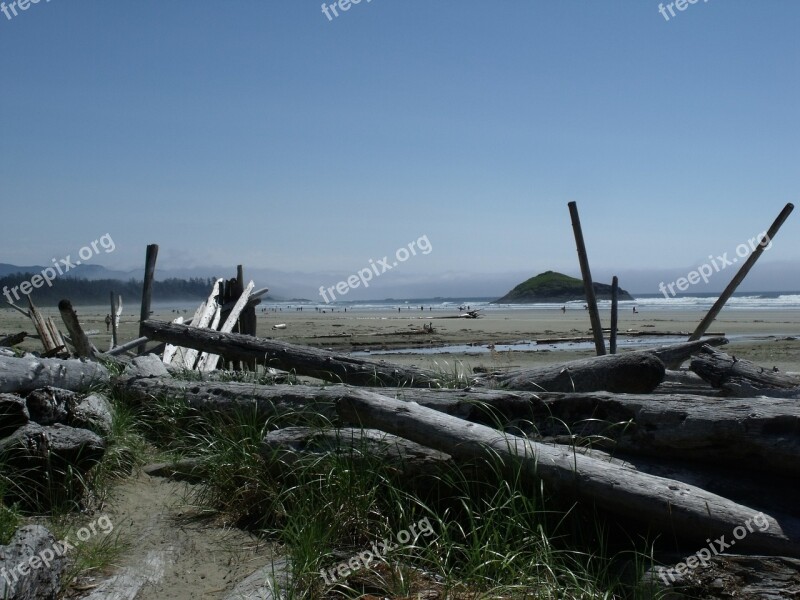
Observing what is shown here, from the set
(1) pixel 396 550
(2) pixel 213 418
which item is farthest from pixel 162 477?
(1) pixel 396 550

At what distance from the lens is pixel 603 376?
244 inches

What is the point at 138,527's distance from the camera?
434 cm

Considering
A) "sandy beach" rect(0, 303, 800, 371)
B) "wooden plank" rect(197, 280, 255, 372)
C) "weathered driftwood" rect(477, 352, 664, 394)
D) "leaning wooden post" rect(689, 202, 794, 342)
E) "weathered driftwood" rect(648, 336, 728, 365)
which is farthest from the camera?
"sandy beach" rect(0, 303, 800, 371)

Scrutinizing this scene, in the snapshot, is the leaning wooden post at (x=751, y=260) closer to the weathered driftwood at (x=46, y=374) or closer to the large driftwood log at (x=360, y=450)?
the large driftwood log at (x=360, y=450)

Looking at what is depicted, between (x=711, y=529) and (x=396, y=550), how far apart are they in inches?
61.2

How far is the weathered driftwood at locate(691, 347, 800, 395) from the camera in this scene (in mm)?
6414

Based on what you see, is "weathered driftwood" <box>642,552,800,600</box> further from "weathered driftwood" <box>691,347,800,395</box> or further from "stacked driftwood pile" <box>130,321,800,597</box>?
"weathered driftwood" <box>691,347,800,395</box>

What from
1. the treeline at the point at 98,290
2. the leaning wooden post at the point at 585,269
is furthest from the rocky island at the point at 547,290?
the leaning wooden post at the point at 585,269

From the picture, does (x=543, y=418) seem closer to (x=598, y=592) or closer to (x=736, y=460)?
(x=736, y=460)

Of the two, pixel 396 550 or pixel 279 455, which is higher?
pixel 279 455

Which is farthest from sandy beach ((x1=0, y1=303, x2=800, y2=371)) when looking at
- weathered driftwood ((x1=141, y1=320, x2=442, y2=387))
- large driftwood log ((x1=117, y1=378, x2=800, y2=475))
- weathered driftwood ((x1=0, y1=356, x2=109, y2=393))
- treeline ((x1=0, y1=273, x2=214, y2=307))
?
treeline ((x1=0, y1=273, x2=214, y2=307))

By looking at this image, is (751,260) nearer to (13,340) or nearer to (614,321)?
(614,321)

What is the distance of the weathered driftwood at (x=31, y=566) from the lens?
297cm

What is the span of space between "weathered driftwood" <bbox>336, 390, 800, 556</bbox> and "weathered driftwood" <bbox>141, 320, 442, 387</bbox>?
2.32m
